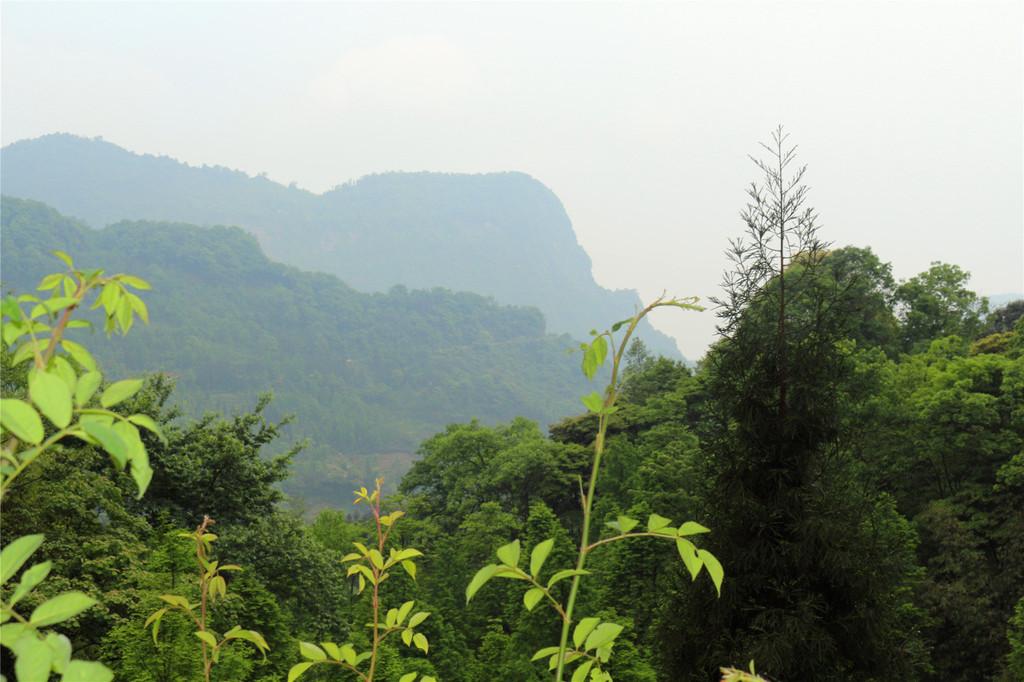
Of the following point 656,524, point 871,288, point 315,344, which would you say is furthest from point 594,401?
point 315,344

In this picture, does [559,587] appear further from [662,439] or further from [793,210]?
[662,439]

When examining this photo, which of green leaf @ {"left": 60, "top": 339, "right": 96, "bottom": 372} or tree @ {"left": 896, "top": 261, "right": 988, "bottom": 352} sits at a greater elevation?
tree @ {"left": 896, "top": 261, "right": 988, "bottom": 352}

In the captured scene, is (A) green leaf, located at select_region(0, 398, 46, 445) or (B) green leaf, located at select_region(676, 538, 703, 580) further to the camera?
(B) green leaf, located at select_region(676, 538, 703, 580)

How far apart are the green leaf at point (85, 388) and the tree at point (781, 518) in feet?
23.2

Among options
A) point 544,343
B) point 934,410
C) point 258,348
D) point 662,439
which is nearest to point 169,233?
point 258,348

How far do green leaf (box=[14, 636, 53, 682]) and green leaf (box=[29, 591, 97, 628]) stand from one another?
0.03m

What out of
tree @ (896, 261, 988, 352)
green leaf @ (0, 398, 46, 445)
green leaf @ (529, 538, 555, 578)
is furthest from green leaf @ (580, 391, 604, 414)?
tree @ (896, 261, 988, 352)

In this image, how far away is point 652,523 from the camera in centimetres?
113

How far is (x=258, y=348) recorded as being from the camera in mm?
131500

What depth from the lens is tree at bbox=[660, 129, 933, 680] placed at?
6.98 meters

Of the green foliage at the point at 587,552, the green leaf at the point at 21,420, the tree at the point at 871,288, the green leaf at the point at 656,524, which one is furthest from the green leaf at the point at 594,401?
the tree at the point at 871,288

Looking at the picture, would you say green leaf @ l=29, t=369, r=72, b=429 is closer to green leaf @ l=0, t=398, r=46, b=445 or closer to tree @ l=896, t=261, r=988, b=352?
green leaf @ l=0, t=398, r=46, b=445

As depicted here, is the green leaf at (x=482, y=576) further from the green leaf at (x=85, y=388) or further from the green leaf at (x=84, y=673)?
the green leaf at (x=85, y=388)

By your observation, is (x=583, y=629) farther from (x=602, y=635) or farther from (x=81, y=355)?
(x=81, y=355)
